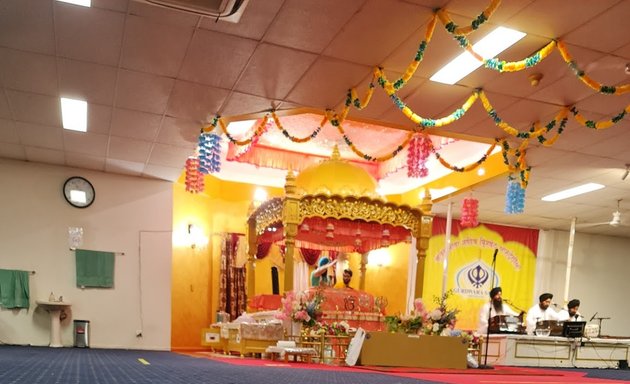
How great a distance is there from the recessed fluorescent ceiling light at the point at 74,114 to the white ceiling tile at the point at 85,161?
58.5 inches

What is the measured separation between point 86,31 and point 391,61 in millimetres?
3029

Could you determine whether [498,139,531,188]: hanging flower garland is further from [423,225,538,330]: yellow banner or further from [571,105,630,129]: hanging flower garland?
[423,225,538,330]: yellow banner

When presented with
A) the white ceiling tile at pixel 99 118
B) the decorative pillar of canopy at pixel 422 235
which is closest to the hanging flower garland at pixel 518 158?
the decorative pillar of canopy at pixel 422 235

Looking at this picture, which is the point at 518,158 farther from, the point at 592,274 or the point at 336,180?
the point at 592,274

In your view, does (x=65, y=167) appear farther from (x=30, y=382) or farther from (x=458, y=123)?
(x=30, y=382)

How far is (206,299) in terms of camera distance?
12.8 m

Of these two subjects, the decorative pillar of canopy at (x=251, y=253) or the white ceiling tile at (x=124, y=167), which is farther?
the decorative pillar of canopy at (x=251, y=253)


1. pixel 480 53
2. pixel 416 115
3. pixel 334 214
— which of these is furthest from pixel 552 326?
pixel 480 53

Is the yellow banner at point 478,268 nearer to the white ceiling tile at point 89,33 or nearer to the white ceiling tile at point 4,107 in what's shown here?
the white ceiling tile at point 4,107

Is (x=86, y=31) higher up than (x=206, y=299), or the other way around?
(x=86, y=31)

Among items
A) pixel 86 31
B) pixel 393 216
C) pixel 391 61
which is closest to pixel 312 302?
pixel 393 216

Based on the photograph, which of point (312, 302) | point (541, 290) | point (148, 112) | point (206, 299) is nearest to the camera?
point (148, 112)

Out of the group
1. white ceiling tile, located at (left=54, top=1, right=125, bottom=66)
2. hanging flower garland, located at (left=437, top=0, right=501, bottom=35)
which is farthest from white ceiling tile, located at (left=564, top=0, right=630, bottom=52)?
white ceiling tile, located at (left=54, top=1, right=125, bottom=66)

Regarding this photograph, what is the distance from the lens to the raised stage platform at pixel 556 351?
1030 cm
